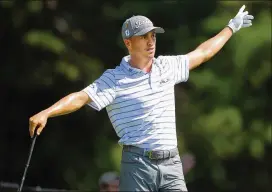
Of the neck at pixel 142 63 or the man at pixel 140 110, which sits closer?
the man at pixel 140 110

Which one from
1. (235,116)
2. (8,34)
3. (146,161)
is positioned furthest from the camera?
(8,34)

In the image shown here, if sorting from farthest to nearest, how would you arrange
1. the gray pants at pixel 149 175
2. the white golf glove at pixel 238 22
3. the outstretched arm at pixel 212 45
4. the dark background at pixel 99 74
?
the dark background at pixel 99 74, the white golf glove at pixel 238 22, the outstretched arm at pixel 212 45, the gray pants at pixel 149 175

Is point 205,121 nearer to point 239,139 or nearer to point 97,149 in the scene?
point 239,139

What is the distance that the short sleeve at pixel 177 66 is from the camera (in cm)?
568

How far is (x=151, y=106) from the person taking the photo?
5449mm

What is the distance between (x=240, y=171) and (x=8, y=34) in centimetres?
375

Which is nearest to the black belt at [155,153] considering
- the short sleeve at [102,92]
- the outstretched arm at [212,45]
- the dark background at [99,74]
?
the short sleeve at [102,92]

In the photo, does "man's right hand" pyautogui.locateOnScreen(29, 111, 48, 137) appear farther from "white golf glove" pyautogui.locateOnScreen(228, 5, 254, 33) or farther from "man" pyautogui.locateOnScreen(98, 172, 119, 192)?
"man" pyautogui.locateOnScreen(98, 172, 119, 192)

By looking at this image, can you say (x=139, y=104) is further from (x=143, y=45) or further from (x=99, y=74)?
(x=99, y=74)

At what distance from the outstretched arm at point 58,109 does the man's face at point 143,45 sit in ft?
1.30

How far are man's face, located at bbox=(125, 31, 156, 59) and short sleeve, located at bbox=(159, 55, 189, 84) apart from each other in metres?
0.14

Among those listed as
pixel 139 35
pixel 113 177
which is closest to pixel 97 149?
pixel 113 177

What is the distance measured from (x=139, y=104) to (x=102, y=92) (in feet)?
0.75

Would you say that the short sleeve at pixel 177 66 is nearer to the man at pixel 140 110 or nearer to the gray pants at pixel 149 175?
the man at pixel 140 110
